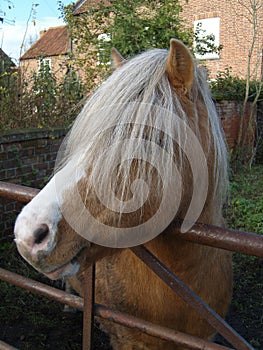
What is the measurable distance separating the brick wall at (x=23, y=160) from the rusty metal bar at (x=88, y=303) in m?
3.06

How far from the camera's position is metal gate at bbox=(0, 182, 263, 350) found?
3.72ft

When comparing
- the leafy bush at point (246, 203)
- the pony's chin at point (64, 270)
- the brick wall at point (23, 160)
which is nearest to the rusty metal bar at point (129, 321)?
the pony's chin at point (64, 270)

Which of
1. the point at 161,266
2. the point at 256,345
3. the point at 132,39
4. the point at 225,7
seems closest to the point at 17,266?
the point at 256,345

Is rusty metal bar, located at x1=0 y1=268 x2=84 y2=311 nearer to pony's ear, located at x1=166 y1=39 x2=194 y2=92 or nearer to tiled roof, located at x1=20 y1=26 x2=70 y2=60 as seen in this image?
pony's ear, located at x1=166 y1=39 x2=194 y2=92

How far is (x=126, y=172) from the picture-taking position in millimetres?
1276

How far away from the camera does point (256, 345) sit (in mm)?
3148

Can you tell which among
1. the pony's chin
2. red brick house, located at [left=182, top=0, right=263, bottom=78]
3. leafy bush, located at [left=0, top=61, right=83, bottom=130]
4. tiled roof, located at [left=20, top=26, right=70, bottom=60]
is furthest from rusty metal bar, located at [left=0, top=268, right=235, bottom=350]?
tiled roof, located at [left=20, top=26, right=70, bottom=60]

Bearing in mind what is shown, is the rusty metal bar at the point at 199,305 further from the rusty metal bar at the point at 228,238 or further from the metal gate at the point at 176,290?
the rusty metal bar at the point at 228,238

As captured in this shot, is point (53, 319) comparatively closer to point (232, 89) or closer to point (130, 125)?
point (130, 125)

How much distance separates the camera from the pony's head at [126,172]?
122 cm

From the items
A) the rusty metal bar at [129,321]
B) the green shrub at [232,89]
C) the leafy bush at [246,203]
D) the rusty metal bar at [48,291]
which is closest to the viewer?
the rusty metal bar at [129,321]

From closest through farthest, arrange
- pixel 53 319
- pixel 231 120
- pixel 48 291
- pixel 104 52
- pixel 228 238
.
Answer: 1. pixel 228 238
2. pixel 48 291
3. pixel 53 319
4. pixel 104 52
5. pixel 231 120

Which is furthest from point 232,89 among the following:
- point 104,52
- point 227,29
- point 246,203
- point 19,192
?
point 19,192

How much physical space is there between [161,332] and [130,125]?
811 mm
